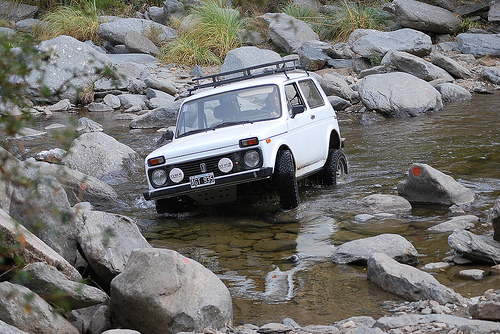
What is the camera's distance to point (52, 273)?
13.6 feet

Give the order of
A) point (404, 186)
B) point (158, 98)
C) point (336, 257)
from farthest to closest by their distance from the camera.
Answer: point (158, 98) → point (404, 186) → point (336, 257)

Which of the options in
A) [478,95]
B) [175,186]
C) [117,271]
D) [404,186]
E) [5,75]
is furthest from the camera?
[478,95]

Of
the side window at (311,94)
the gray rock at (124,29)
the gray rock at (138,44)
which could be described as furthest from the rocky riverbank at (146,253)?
the gray rock at (124,29)

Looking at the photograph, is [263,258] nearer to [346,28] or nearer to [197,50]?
[197,50]

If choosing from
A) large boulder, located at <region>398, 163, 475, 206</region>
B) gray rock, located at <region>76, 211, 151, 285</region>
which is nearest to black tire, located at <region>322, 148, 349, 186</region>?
large boulder, located at <region>398, 163, 475, 206</region>

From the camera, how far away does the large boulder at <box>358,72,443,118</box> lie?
14734 millimetres

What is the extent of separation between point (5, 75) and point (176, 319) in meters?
2.30

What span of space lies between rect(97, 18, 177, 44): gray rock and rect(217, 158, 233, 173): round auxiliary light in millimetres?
16666

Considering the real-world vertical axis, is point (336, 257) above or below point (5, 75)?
below

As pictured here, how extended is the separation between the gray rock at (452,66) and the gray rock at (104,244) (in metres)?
14.7

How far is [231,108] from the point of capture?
25.4 ft

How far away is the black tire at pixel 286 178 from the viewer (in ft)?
23.1

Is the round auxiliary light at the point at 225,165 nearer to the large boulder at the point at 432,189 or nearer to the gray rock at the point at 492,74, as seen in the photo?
the large boulder at the point at 432,189

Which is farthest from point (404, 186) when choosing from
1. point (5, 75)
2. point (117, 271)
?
point (5, 75)
